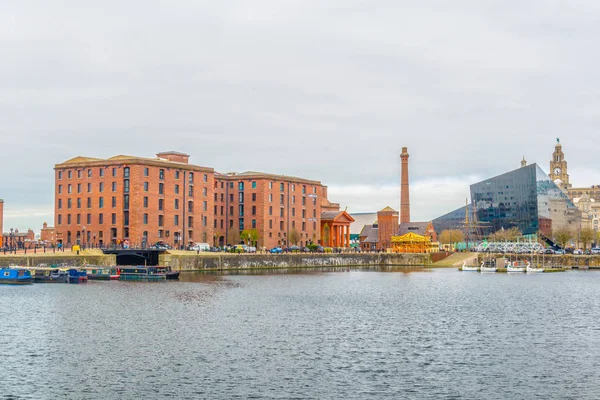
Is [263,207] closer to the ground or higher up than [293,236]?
higher up

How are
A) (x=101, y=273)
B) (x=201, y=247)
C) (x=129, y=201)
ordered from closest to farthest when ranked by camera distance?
(x=101, y=273)
(x=129, y=201)
(x=201, y=247)

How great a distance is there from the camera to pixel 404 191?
196000mm

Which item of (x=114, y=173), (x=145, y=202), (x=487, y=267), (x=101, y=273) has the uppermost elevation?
(x=114, y=173)

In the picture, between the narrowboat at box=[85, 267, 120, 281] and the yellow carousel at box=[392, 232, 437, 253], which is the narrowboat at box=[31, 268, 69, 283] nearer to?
the narrowboat at box=[85, 267, 120, 281]

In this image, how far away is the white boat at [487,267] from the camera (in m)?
142

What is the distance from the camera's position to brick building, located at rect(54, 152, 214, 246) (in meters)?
130

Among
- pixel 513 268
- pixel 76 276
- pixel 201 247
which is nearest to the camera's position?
pixel 76 276

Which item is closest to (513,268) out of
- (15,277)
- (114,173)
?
(114,173)

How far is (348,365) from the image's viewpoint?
4016cm

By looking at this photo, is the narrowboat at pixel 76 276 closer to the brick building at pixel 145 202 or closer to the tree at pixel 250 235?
the brick building at pixel 145 202

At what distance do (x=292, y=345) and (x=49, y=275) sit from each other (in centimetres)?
5623

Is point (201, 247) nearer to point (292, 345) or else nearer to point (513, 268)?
point (513, 268)

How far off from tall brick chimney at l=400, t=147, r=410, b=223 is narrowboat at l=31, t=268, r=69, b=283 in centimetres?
11566

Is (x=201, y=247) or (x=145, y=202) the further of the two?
(x=201, y=247)
